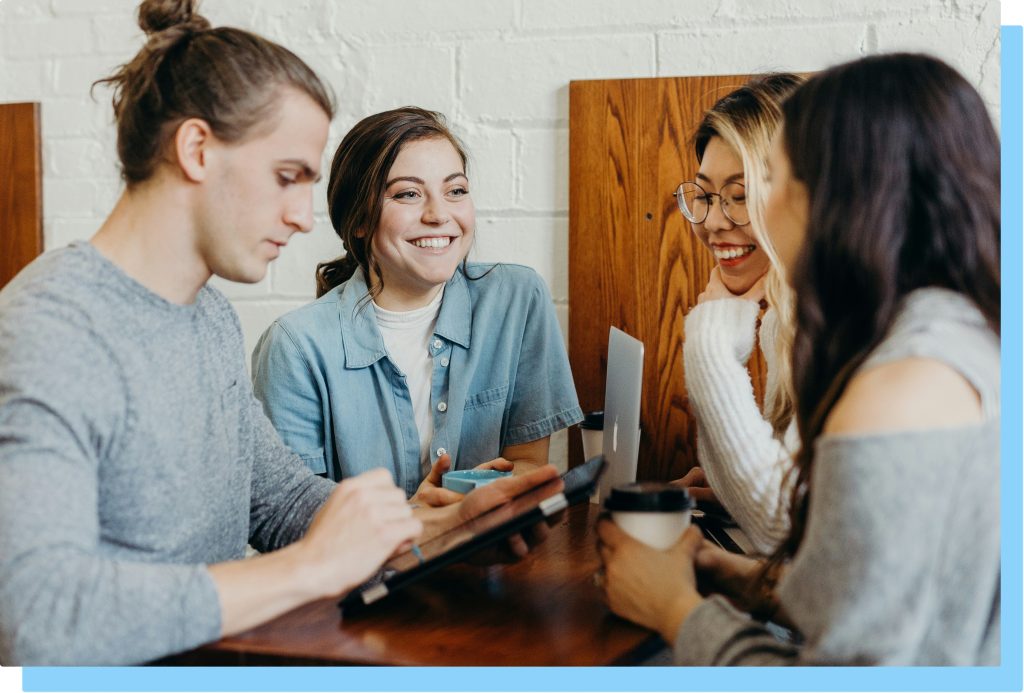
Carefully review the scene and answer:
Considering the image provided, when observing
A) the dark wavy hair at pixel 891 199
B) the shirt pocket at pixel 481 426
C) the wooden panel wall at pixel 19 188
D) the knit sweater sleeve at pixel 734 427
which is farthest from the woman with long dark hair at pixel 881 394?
the wooden panel wall at pixel 19 188

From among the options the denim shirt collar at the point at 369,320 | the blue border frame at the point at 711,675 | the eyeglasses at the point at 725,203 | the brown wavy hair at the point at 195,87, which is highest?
the brown wavy hair at the point at 195,87

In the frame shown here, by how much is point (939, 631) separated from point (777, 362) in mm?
732

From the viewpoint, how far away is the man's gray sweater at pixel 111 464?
78cm

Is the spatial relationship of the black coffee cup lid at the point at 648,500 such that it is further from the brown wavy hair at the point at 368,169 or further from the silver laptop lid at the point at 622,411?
the brown wavy hair at the point at 368,169

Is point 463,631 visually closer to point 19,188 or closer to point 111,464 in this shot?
point 111,464

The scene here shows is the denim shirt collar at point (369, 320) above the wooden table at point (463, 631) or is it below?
above

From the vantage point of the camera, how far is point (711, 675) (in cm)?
82

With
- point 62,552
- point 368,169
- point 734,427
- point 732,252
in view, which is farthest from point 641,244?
point 62,552

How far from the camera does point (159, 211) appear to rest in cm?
99

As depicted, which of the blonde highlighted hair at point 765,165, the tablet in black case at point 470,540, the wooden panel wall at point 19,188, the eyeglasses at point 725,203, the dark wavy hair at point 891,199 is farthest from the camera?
the wooden panel wall at point 19,188

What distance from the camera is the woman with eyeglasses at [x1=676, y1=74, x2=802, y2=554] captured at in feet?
3.93

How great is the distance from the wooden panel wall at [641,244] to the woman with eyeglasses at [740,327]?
14 centimetres

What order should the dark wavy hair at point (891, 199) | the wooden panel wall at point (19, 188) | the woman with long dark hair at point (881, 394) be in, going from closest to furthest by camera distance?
the woman with long dark hair at point (881, 394) → the dark wavy hair at point (891, 199) → the wooden panel wall at point (19, 188)

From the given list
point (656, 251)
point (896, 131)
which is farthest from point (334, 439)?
point (896, 131)
